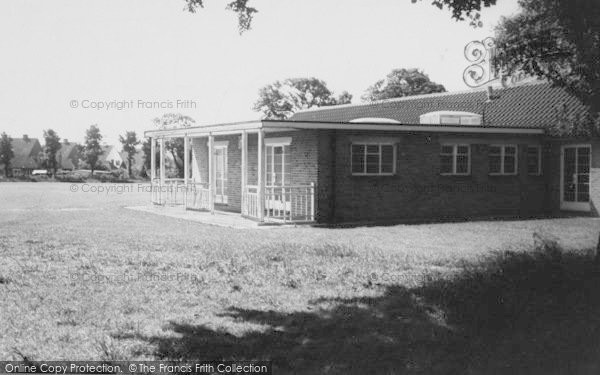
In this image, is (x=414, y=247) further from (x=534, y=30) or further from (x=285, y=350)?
(x=285, y=350)

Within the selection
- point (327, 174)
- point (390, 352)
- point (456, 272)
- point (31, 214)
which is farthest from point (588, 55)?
point (31, 214)

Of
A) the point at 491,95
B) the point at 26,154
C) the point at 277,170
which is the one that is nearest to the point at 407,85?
the point at 491,95

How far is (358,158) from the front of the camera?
19.3 metres

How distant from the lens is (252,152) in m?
22.7

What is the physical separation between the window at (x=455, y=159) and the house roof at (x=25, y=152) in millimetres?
80779

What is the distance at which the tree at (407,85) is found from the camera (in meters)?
59.3

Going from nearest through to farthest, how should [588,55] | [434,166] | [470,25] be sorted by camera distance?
[588,55] → [470,25] → [434,166]

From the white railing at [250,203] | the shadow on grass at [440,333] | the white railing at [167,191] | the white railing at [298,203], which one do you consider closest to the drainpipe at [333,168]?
the white railing at [298,203]

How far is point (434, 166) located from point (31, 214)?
13.0m

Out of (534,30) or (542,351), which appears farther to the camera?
(534,30)

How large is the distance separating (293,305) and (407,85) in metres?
54.4

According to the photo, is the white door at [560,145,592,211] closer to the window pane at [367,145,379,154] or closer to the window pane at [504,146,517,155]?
the window pane at [504,146,517,155]

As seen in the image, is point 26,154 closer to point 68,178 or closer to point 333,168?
point 68,178

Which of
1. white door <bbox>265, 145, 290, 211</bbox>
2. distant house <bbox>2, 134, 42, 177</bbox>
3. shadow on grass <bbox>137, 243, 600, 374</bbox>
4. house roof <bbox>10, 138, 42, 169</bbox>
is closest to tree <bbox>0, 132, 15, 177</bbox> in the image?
distant house <bbox>2, 134, 42, 177</bbox>
